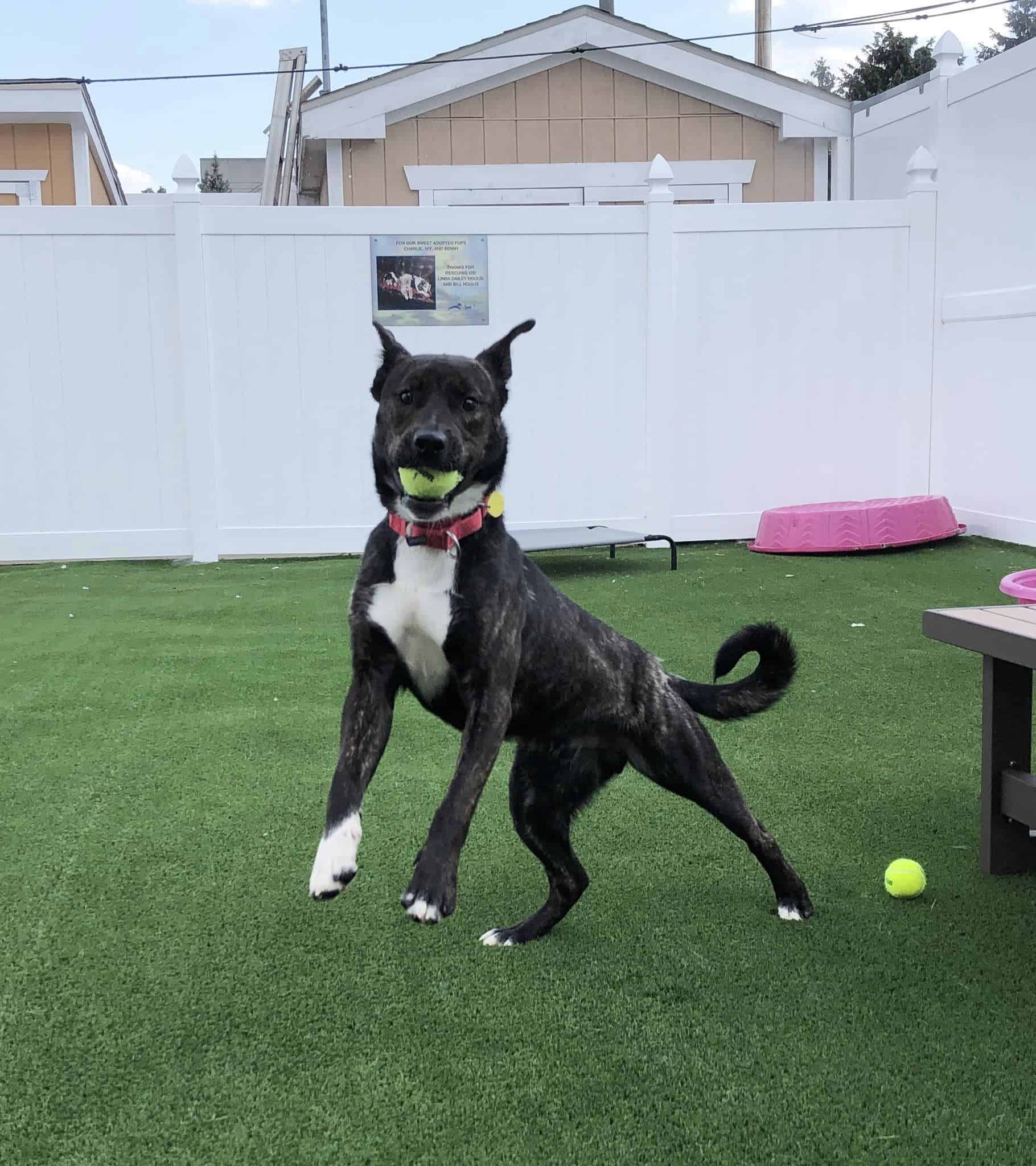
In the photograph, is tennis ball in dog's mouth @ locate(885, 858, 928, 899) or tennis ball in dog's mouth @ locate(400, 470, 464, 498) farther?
tennis ball in dog's mouth @ locate(885, 858, 928, 899)

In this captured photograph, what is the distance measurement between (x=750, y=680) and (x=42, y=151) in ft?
36.2

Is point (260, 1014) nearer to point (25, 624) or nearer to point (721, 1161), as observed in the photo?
point (721, 1161)

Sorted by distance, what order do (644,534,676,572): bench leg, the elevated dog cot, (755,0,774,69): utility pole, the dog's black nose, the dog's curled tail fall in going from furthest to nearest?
(755,0,774,69): utility pole < (644,534,676,572): bench leg < the elevated dog cot < the dog's curled tail < the dog's black nose

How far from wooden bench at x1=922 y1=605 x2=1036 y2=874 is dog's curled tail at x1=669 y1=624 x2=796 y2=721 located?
49 centimetres

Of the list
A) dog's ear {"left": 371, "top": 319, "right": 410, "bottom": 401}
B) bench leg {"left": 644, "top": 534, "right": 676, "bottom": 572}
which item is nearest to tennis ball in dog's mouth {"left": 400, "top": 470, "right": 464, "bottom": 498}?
dog's ear {"left": 371, "top": 319, "right": 410, "bottom": 401}

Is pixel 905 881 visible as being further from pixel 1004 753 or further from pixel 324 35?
pixel 324 35

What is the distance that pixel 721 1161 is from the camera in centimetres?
174

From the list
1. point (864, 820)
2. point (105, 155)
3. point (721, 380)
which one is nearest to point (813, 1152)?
point (864, 820)

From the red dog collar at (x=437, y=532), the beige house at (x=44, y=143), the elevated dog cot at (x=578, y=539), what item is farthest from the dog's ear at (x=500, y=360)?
the beige house at (x=44, y=143)

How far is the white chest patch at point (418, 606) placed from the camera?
6.68 feet

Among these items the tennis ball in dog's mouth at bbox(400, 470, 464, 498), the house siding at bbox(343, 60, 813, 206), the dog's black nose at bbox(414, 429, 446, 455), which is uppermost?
the house siding at bbox(343, 60, 813, 206)

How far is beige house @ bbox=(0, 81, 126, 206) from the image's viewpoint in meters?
11.0

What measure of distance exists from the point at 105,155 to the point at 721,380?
8998 mm

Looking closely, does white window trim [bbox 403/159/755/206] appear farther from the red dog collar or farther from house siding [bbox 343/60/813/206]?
the red dog collar
